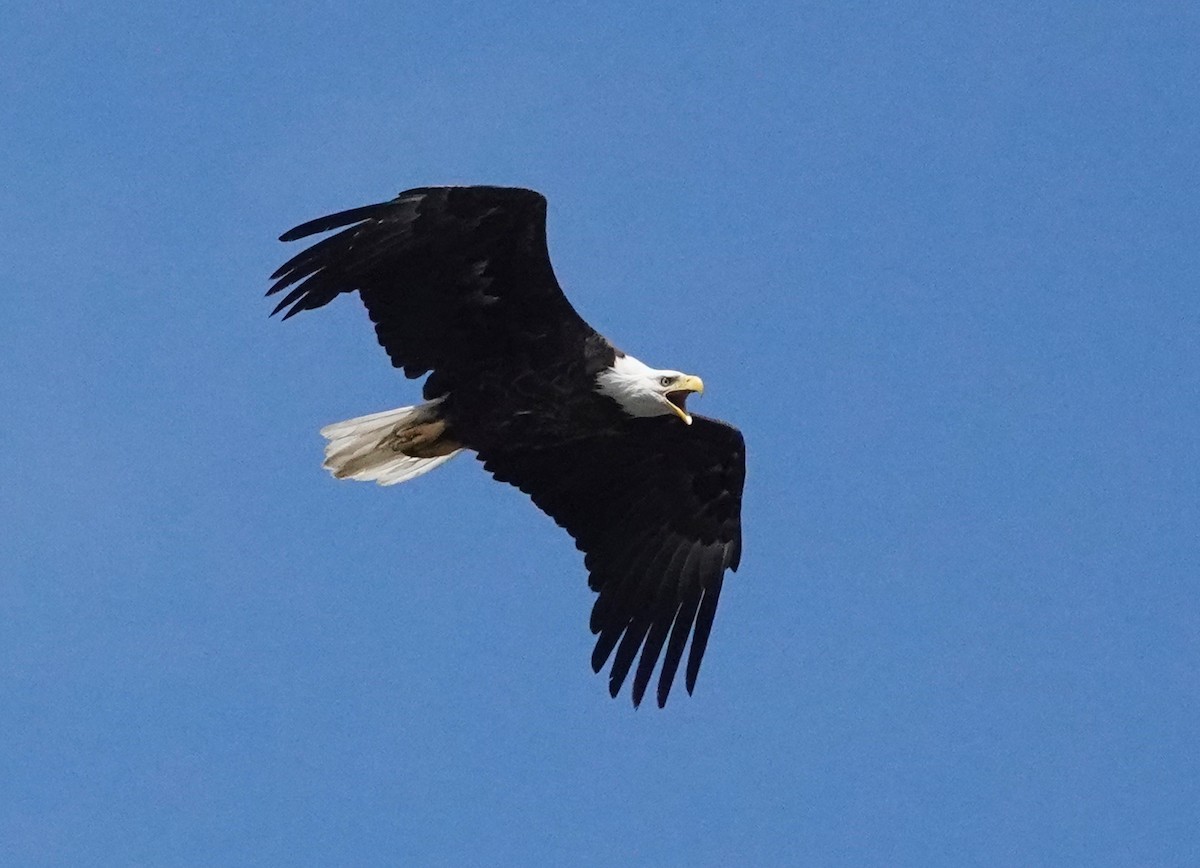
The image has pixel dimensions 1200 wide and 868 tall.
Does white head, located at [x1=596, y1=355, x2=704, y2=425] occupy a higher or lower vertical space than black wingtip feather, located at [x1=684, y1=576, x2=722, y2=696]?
higher

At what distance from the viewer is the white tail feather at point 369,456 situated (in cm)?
1274

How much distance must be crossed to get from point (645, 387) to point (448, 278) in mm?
1174

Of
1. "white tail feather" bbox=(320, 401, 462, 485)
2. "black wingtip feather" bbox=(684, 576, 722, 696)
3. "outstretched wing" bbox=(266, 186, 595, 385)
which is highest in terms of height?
"outstretched wing" bbox=(266, 186, 595, 385)

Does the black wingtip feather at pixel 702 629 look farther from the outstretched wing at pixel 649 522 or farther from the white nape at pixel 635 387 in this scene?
the white nape at pixel 635 387

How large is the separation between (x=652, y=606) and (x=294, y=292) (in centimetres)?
276

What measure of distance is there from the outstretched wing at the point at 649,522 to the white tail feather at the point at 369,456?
20.0 inches

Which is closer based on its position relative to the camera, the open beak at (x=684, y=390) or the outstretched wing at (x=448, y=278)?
the outstretched wing at (x=448, y=278)

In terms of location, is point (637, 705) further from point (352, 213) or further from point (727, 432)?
point (352, 213)

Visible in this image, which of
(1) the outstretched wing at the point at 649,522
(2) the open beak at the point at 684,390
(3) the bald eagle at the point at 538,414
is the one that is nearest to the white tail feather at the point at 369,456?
(3) the bald eagle at the point at 538,414

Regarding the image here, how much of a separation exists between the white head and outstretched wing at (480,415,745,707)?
52 centimetres

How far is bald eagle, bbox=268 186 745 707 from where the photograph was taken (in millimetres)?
11703

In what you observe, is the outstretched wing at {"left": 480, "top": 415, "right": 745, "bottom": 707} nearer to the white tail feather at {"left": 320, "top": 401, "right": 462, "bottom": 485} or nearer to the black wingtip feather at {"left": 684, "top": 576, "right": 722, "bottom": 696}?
the black wingtip feather at {"left": 684, "top": 576, "right": 722, "bottom": 696}

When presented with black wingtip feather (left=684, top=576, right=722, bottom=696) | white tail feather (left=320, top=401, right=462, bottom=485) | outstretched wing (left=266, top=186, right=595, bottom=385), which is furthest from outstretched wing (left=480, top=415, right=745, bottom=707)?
outstretched wing (left=266, top=186, right=595, bottom=385)

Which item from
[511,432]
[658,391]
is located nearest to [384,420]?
[511,432]
